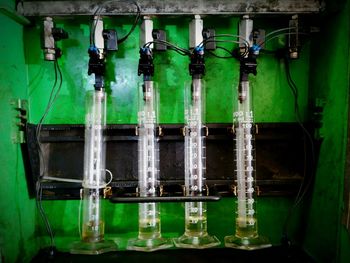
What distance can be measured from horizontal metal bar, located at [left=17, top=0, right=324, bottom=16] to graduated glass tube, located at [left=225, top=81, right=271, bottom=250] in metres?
0.38

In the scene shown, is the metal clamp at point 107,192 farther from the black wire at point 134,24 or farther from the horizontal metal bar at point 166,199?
the black wire at point 134,24

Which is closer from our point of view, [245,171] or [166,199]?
[166,199]

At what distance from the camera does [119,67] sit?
59.4 inches

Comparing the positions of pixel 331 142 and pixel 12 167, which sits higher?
pixel 331 142

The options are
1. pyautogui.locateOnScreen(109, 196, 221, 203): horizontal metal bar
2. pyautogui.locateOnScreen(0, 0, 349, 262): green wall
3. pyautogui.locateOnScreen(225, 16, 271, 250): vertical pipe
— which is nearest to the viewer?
pyautogui.locateOnScreen(109, 196, 221, 203): horizontal metal bar

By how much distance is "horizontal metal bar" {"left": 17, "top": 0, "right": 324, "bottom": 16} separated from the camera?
4.50 ft

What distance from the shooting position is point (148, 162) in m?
1.34

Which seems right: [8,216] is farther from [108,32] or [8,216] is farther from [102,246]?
[108,32]

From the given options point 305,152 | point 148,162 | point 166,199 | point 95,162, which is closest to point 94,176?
point 95,162

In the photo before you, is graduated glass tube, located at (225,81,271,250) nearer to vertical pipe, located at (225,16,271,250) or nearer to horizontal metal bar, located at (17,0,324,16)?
vertical pipe, located at (225,16,271,250)

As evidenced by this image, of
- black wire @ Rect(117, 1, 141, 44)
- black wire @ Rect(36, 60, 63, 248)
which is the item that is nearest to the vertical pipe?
black wire @ Rect(117, 1, 141, 44)

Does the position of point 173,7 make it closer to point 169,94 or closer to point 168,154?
point 169,94

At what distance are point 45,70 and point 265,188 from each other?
131cm

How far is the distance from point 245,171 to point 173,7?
2.82 feet
